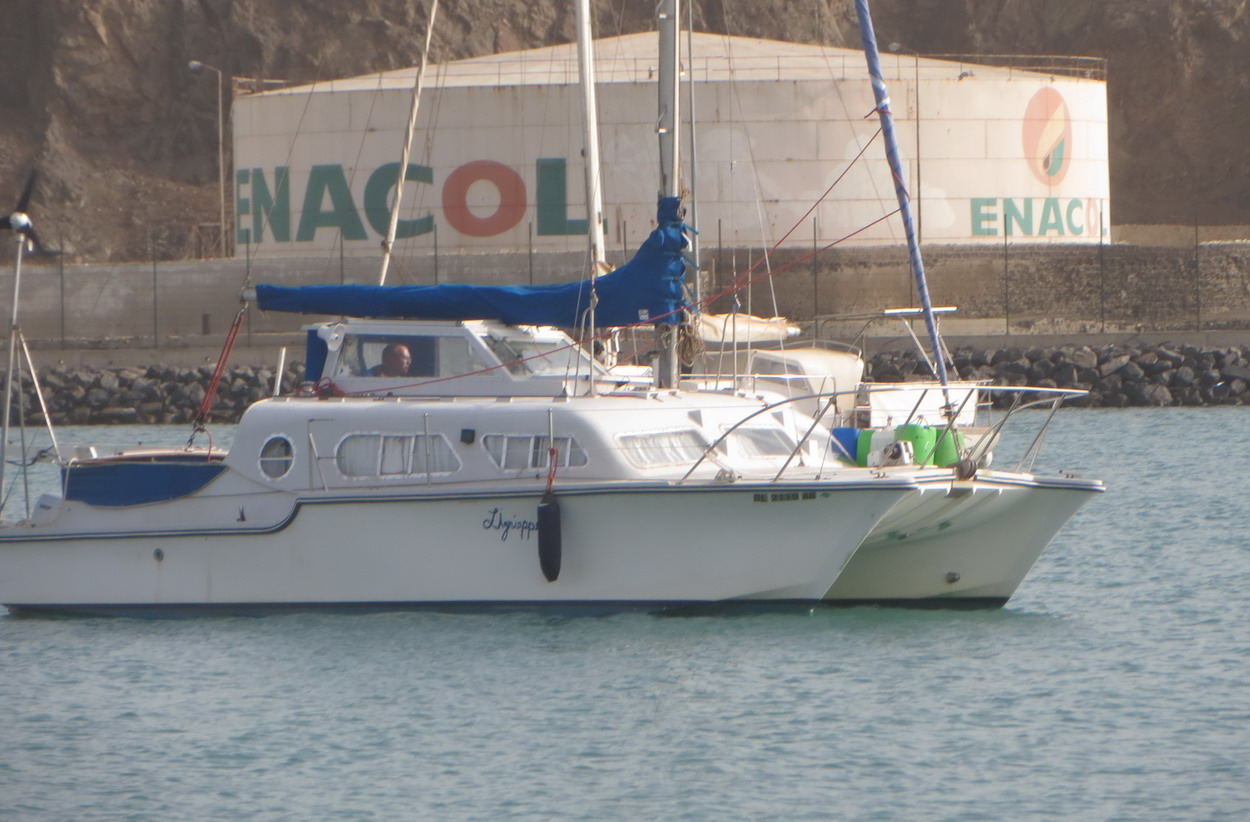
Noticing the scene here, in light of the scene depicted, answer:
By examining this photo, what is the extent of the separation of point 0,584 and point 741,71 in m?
31.9

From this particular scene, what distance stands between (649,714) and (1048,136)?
3721 cm

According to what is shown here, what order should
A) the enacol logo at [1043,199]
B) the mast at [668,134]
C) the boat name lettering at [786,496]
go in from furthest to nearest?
the enacol logo at [1043,199] < the mast at [668,134] < the boat name lettering at [786,496]

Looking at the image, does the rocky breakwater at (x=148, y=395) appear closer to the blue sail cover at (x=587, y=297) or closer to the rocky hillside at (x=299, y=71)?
the blue sail cover at (x=587, y=297)

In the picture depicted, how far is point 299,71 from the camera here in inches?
2749

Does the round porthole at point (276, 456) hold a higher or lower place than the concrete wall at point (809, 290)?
lower

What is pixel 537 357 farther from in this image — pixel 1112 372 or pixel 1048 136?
pixel 1048 136

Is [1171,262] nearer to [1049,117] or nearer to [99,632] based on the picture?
[1049,117]

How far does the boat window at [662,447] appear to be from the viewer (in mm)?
13906

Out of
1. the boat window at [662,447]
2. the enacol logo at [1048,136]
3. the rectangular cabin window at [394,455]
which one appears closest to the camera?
the boat window at [662,447]

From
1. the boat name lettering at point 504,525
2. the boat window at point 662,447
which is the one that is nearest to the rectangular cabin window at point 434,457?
the boat name lettering at point 504,525

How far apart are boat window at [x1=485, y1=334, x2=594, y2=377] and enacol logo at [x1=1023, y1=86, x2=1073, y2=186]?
1295 inches

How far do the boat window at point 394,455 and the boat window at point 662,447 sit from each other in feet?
4.28

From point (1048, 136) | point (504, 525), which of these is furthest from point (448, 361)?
point (1048, 136)

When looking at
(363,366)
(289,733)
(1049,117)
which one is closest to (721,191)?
(1049,117)
